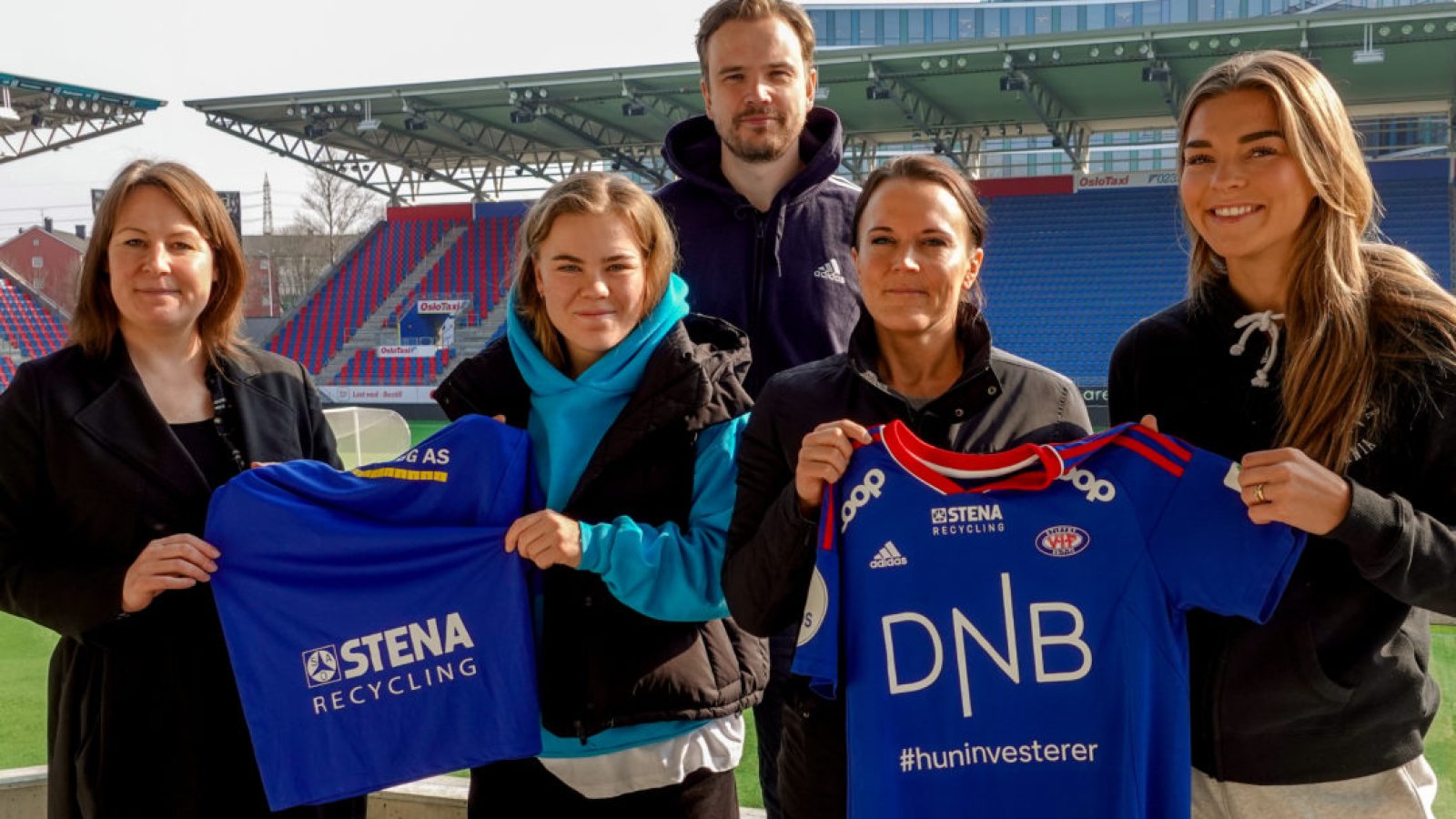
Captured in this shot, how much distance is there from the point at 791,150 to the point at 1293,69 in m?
1.22

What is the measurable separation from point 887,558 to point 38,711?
460 cm

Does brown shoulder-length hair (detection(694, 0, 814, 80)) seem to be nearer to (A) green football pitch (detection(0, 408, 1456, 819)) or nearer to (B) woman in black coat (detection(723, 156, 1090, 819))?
(B) woman in black coat (detection(723, 156, 1090, 819))

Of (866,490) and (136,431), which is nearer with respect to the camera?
(866,490)

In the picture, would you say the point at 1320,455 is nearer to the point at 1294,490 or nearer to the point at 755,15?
the point at 1294,490

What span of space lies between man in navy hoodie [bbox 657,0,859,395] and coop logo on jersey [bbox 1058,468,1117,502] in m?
0.89

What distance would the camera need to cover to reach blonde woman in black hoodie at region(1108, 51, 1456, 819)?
5.49 ft

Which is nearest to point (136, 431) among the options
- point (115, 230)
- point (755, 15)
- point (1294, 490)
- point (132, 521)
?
point (132, 521)

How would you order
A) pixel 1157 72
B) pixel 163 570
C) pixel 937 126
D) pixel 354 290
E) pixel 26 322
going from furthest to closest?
pixel 354 290, pixel 26 322, pixel 937 126, pixel 1157 72, pixel 163 570

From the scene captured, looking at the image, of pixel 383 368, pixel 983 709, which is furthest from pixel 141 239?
pixel 383 368

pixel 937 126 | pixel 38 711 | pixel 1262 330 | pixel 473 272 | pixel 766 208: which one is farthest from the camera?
pixel 473 272

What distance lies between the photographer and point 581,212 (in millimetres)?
2133

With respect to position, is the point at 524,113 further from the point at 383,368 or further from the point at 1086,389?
the point at 1086,389

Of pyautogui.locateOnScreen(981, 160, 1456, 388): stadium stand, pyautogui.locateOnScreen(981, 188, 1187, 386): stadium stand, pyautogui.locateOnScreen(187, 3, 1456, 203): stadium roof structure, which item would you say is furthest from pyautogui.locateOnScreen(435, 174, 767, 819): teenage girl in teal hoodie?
pyautogui.locateOnScreen(981, 188, 1187, 386): stadium stand

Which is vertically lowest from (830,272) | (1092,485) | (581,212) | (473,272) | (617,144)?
(1092,485)
